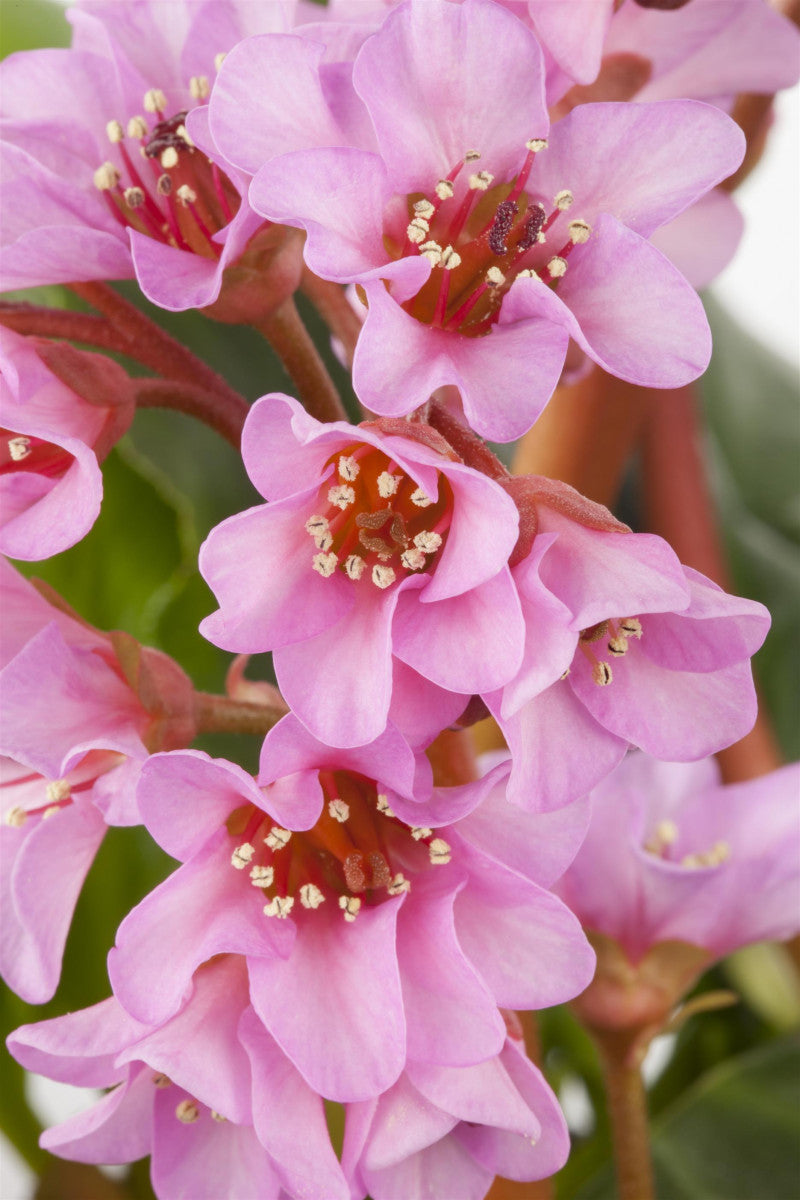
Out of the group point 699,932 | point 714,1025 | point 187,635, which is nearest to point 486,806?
point 699,932

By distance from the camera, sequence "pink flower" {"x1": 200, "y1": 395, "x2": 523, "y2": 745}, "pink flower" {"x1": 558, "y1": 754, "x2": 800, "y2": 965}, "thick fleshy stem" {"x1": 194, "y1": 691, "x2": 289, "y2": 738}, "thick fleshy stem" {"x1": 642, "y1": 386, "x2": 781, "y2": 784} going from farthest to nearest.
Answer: "thick fleshy stem" {"x1": 642, "y1": 386, "x2": 781, "y2": 784} < "pink flower" {"x1": 558, "y1": 754, "x2": 800, "y2": 965} < "thick fleshy stem" {"x1": 194, "y1": 691, "x2": 289, "y2": 738} < "pink flower" {"x1": 200, "y1": 395, "x2": 523, "y2": 745}

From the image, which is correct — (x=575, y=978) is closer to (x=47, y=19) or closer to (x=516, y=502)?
(x=516, y=502)

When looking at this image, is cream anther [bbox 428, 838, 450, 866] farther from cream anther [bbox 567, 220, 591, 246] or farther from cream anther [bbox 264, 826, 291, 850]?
cream anther [bbox 567, 220, 591, 246]

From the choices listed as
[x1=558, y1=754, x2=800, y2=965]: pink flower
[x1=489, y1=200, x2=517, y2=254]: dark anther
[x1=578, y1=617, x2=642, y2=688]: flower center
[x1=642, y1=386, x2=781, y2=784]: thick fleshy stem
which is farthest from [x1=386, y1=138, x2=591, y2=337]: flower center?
[x1=642, y1=386, x2=781, y2=784]: thick fleshy stem

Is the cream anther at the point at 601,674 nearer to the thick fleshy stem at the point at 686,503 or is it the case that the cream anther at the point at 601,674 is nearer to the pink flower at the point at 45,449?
the pink flower at the point at 45,449

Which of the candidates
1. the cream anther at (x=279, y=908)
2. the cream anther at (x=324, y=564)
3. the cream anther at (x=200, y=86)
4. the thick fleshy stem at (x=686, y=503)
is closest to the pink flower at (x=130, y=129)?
the cream anther at (x=200, y=86)

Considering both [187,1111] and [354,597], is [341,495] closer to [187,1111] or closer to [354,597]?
[354,597]

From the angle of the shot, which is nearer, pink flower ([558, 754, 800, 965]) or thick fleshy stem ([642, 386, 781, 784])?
pink flower ([558, 754, 800, 965])
